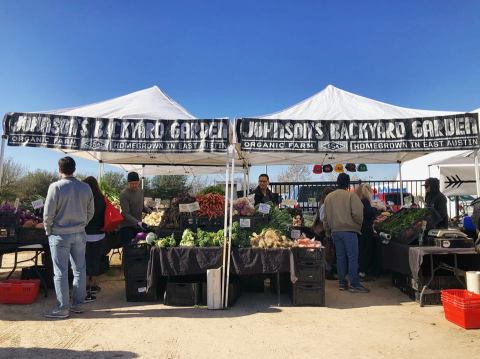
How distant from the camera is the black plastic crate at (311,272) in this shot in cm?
577

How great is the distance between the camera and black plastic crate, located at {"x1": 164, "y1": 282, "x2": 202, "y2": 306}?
19.0ft

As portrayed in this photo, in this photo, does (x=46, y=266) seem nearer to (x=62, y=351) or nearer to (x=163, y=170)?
(x=62, y=351)

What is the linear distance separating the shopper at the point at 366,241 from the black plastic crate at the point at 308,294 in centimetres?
230

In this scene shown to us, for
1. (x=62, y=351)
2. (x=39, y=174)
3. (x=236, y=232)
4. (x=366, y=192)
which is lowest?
(x=62, y=351)

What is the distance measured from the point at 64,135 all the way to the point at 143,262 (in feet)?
7.61

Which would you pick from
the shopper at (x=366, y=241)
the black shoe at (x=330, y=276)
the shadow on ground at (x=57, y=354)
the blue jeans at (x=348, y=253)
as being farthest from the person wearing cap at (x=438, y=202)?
the shadow on ground at (x=57, y=354)

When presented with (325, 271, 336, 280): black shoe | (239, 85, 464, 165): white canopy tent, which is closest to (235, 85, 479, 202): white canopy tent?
(239, 85, 464, 165): white canopy tent

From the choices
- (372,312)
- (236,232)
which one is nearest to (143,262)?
(236,232)

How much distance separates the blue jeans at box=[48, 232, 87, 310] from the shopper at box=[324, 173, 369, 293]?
3929 mm

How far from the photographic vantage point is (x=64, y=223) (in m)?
5.10

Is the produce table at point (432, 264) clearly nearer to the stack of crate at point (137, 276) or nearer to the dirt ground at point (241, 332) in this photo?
the dirt ground at point (241, 332)

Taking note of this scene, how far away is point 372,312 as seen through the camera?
551 centimetres

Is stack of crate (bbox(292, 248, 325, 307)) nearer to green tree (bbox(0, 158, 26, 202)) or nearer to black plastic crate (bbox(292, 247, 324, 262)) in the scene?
black plastic crate (bbox(292, 247, 324, 262))

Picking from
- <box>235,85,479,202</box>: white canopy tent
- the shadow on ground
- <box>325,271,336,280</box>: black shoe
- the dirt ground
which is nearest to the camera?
the shadow on ground
